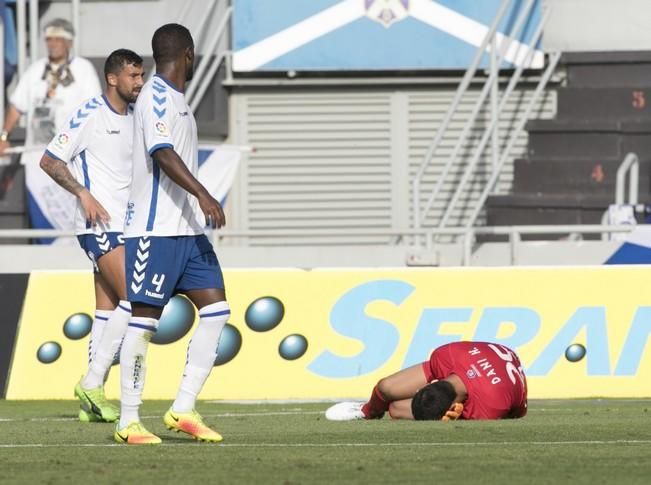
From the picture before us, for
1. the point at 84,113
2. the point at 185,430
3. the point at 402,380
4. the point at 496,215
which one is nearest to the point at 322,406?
the point at 402,380

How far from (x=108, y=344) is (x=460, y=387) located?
227cm

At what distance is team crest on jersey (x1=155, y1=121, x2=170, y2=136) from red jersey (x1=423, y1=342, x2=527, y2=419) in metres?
2.67

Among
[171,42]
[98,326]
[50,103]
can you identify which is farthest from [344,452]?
[50,103]

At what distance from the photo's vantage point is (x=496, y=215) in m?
20.1

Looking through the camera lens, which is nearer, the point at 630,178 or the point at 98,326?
the point at 98,326

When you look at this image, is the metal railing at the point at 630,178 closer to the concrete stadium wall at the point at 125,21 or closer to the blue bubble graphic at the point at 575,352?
the blue bubble graphic at the point at 575,352

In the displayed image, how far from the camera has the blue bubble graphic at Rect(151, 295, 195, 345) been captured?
47.2ft

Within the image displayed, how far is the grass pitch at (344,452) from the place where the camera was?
7721mm

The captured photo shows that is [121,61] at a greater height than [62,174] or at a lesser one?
greater

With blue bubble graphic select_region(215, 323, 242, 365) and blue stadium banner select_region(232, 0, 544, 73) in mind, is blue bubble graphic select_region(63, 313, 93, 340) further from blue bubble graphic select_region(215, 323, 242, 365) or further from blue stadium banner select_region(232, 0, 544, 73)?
blue stadium banner select_region(232, 0, 544, 73)

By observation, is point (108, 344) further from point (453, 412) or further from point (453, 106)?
point (453, 106)

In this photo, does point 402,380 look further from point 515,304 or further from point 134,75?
point 515,304

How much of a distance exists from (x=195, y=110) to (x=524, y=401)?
Answer: 10950 mm

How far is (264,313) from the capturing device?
14.5 meters
